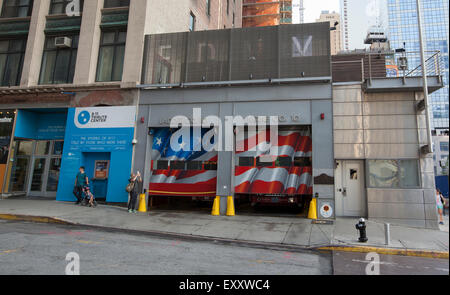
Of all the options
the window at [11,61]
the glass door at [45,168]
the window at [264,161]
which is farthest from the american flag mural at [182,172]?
the window at [11,61]

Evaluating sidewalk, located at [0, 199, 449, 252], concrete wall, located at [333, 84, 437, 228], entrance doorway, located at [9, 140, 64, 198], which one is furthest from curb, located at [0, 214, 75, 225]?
concrete wall, located at [333, 84, 437, 228]

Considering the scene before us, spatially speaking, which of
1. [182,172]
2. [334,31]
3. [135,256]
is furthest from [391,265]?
[334,31]

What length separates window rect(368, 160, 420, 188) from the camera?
11180 mm

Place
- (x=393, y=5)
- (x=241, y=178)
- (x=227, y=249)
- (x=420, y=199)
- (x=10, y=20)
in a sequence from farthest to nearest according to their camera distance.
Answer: (x=393, y=5)
(x=10, y=20)
(x=241, y=178)
(x=420, y=199)
(x=227, y=249)

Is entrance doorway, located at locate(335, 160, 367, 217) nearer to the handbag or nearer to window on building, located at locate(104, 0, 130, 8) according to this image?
the handbag

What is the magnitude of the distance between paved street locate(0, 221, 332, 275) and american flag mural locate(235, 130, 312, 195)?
5152 mm

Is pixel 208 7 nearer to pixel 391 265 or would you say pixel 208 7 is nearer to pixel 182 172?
pixel 182 172

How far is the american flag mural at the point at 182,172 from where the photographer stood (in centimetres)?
1310

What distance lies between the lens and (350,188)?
38.8ft

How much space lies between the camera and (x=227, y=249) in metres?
7.22

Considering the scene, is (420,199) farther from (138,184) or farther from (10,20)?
(10,20)

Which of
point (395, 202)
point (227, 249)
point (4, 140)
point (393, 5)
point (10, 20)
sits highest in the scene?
point (393, 5)
